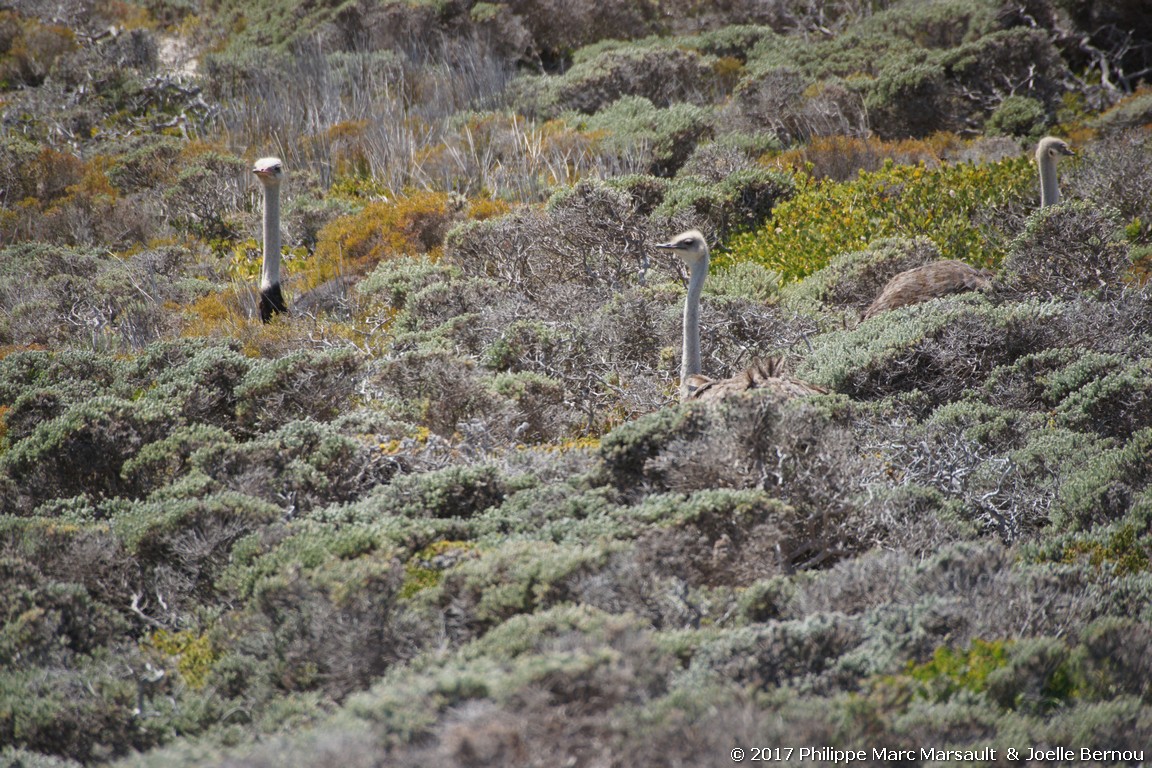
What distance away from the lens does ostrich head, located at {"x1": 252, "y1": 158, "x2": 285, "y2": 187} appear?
7738 millimetres

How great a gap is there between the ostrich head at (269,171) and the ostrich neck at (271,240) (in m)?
0.05

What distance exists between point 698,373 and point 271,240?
3641 mm

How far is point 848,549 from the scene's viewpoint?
4.48 metres

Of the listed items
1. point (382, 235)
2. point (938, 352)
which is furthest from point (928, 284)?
point (382, 235)

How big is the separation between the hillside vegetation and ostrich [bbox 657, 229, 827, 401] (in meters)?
0.25

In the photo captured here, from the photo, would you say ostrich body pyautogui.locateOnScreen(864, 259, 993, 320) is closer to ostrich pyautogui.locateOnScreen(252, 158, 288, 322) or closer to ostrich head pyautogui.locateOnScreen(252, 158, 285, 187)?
ostrich pyautogui.locateOnScreen(252, 158, 288, 322)

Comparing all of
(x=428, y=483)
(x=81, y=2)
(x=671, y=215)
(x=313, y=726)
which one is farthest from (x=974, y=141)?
(x=81, y=2)

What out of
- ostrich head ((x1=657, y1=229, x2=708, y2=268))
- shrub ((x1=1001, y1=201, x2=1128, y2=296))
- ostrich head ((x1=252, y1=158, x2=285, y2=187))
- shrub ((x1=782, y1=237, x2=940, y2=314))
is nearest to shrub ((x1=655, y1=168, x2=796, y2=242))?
shrub ((x1=782, y1=237, x2=940, y2=314))

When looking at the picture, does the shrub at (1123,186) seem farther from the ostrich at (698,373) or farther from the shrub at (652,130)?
the ostrich at (698,373)

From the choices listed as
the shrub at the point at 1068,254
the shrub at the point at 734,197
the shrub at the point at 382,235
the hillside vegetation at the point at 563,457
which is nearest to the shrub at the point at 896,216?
the hillside vegetation at the point at 563,457

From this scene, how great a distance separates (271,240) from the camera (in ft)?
25.6

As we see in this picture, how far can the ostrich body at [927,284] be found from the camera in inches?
286

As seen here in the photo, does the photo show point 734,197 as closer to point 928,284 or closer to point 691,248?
point 928,284

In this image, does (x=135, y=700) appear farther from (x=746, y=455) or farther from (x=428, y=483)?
(x=746, y=455)
